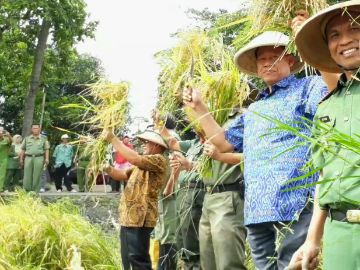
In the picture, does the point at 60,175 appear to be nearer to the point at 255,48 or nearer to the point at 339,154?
the point at 255,48

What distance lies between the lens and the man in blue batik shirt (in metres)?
3.42

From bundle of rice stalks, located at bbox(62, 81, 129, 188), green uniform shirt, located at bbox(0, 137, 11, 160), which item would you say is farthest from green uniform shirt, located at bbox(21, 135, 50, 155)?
bundle of rice stalks, located at bbox(62, 81, 129, 188)

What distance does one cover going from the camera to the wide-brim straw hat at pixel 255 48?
11.6 feet

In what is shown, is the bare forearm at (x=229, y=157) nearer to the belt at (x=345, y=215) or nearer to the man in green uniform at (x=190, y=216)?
the man in green uniform at (x=190, y=216)

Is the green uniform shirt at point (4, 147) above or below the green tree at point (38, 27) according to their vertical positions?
below

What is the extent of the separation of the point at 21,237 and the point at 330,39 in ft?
14.1

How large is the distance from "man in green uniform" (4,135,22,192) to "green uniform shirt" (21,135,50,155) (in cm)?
53

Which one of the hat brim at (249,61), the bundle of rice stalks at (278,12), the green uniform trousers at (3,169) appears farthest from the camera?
the green uniform trousers at (3,169)

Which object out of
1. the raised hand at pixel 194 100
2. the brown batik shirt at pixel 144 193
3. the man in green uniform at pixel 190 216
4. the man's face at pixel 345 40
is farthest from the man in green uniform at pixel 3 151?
the man's face at pixel 345 40

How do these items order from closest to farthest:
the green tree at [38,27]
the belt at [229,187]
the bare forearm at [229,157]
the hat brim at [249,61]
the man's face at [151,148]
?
the hat brim at [249,61], the bare forearm at [229,157], the belt at [229,187], the man's face at [151,148], the green tree at [38,27]

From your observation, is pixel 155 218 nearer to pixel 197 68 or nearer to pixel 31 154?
pixel 197 68

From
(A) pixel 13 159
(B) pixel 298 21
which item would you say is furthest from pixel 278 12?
(A) pixel 13 159

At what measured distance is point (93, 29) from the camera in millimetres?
25906

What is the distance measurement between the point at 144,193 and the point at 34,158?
8869 mm
